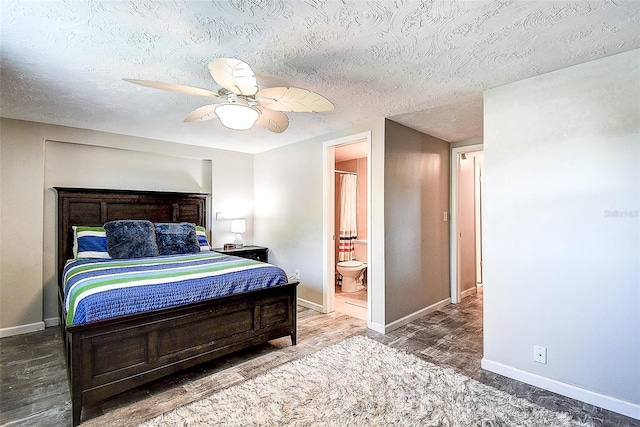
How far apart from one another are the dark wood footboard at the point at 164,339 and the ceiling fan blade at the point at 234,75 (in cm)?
161

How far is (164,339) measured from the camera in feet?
7.68

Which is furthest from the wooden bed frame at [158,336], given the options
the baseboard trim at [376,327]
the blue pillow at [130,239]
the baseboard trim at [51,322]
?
the baseboard trim at [376,327]

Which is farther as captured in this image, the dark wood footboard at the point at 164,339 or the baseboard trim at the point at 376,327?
the baseboard trim at the point at 376,327

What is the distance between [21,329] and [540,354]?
497 cm

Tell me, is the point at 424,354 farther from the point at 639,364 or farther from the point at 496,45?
the point at 496,45

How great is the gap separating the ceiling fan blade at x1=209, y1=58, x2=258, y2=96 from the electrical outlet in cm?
273

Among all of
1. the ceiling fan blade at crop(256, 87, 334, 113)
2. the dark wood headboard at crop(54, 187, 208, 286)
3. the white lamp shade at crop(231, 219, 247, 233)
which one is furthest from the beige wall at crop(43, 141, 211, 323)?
the ceiling fan blade at crop(256, 87, 334, 113)

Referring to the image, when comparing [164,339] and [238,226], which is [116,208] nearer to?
[238,226]

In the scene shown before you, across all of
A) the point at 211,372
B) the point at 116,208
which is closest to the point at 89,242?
the point at 116,208

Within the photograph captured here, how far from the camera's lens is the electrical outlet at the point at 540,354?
7.74 feet

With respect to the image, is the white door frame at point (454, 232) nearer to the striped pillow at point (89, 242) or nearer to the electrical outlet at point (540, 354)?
the electrical outlet at point (540, 354)

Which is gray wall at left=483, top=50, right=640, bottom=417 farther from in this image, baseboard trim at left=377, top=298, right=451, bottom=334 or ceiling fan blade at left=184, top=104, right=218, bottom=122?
ceiling fan blade at left=184, top=104, right=218, bottom=122

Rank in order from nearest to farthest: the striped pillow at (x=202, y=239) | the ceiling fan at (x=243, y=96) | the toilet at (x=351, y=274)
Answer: the ceiling fan at (x=243, y=96), the striped pillow at (x=202, y=239), the toilet at (x=351, y=274)

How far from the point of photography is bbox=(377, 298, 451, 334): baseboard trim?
3463mm
